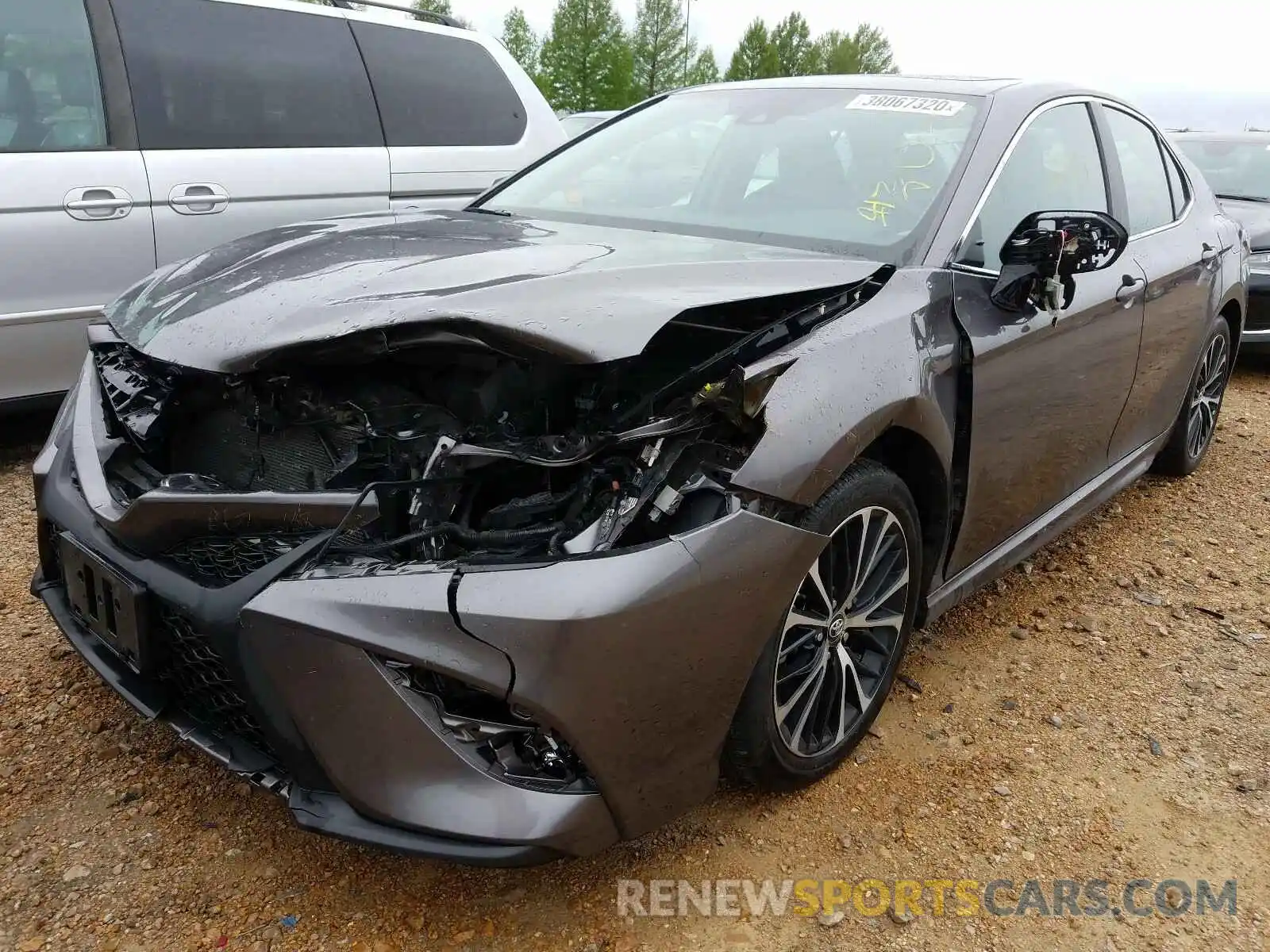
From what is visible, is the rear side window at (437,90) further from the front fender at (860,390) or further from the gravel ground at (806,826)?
the front fender at (860,390)

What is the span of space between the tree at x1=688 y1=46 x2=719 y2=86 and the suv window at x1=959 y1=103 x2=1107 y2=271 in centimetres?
4350

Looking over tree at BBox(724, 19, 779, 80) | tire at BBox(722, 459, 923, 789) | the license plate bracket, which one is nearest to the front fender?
tire at BBox(722, 459, 923, 789)

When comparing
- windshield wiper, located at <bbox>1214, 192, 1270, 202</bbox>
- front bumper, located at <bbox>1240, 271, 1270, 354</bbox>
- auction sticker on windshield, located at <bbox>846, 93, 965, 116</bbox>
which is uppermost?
auction sticker on windshield, located at <bbox>846, 93, 965, 116</bbox>

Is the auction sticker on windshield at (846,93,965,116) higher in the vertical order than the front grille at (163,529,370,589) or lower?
higher

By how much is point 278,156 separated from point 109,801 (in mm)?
2943

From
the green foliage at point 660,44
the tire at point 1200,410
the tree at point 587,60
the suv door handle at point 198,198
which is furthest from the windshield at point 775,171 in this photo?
the green foliage at point 660,44

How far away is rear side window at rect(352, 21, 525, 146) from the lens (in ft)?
15.0

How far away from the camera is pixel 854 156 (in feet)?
8.76

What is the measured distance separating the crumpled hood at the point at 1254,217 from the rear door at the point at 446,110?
15.4ft

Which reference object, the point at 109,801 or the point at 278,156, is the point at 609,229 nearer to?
the point at 109,801

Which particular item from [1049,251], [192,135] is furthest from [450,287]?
[192,135]

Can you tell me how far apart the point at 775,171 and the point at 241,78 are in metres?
2.56

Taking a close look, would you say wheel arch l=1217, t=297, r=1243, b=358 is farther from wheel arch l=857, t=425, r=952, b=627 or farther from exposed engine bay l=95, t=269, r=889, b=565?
exposed engine bay l=95, t=269, r=889, b=565

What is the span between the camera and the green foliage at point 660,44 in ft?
140
